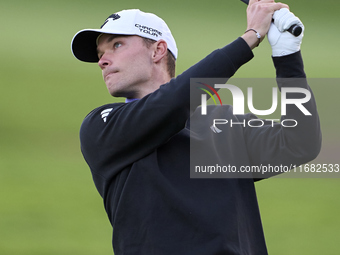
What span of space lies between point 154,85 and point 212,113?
0.17 metres

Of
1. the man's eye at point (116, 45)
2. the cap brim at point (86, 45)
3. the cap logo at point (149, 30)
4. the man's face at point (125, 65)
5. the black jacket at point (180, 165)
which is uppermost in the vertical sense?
the cap logo at point (149, 30)

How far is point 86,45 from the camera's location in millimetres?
1517

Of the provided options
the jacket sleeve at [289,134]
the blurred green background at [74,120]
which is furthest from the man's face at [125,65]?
the blurred green background at [74,120]

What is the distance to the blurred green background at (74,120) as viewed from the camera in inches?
139

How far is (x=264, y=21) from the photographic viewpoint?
124 cm

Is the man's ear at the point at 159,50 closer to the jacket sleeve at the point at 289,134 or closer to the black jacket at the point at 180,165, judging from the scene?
the black jacket at the point at 180,165

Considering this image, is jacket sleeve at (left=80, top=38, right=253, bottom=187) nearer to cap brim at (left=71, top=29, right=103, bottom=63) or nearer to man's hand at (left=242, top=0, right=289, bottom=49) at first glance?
man's hand at (left=242, top=0, right=289, bottom=49)

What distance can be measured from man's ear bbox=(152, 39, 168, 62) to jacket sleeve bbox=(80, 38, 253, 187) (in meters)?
0.19

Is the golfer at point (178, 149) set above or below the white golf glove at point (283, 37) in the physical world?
below

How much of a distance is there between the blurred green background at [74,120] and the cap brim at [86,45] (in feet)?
6.89

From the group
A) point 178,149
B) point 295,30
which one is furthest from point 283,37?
point 178,149

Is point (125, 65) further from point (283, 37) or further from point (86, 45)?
point (283, 37)

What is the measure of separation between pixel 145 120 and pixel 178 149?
0.31 feet

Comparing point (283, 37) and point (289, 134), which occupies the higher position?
point (283, 37)
